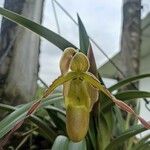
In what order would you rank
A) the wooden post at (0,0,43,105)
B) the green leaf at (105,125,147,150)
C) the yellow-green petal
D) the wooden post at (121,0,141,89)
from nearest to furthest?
the yellow-green petal < the green leaf at (105,125,147,150) < the wooden post at (0,0,43,105) < the wooden post at (121,0,141,89)

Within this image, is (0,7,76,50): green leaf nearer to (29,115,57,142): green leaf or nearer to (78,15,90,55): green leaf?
(78,15,90,55): green leaf

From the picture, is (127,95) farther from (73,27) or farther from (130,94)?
(73,27)

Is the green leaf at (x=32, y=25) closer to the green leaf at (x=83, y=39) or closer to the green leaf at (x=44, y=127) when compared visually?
the green leaf at (x=83, y=39)

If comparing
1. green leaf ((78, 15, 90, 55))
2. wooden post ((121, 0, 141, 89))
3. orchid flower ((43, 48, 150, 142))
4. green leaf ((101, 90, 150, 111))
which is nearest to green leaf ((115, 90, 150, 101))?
green leaf ((101, 90, 150, 111))

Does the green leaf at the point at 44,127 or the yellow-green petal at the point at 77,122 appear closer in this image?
the yellow-green petal at the point at 77,122

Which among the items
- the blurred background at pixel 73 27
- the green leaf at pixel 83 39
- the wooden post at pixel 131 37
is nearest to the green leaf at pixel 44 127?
the blurred background at pixel 73 27

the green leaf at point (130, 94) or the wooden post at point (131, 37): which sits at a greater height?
the wooden post at point (131, 37)

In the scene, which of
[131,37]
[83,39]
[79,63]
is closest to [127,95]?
[83,39]

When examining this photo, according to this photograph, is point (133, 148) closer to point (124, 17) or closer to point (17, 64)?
point (17, 64)

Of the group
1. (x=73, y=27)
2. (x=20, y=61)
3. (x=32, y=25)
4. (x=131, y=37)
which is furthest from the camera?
(x=73, y=27)

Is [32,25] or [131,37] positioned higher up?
Answer: [131,37]
